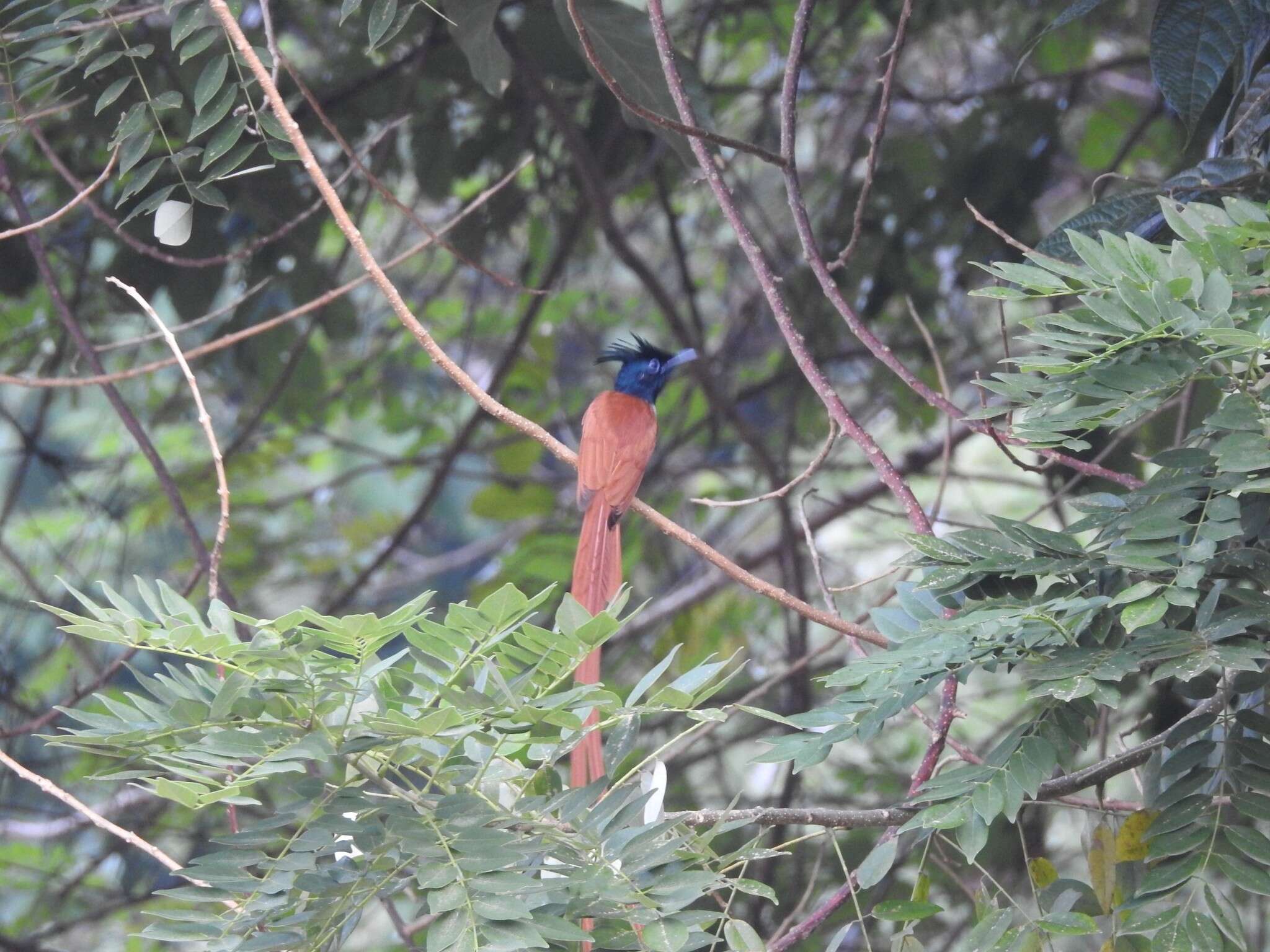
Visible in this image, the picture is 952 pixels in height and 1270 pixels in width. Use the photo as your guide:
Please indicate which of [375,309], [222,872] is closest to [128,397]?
[375,309]

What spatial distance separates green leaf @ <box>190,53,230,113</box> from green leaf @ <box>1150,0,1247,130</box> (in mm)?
1456

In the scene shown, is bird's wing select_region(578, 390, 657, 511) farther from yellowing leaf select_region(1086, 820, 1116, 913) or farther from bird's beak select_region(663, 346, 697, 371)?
yellowing leaf select_region(1086, 820, 1116, 913)

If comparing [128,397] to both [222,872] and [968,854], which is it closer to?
[222,872]

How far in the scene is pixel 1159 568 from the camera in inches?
49.9

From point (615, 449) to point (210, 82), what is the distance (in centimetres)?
142

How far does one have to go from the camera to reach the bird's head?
3621mm

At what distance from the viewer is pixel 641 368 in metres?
3.65

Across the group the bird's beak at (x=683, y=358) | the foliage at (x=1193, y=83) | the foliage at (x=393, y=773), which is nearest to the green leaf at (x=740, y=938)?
the foliage at (x=393, y=773)

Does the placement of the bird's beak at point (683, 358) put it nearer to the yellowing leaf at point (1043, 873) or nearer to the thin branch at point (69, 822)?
the yellowing leaf at point (1043, 873)

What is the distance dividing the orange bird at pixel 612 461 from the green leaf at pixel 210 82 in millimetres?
1018

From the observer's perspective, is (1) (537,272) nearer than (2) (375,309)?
Yes

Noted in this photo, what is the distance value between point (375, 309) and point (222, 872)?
417 centimetres

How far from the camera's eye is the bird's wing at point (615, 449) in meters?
2.93

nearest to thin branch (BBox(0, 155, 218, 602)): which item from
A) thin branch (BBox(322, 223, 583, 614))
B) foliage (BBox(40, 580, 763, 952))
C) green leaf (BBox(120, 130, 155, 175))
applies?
green leaf (BBox(120, 130, 155, 175))
